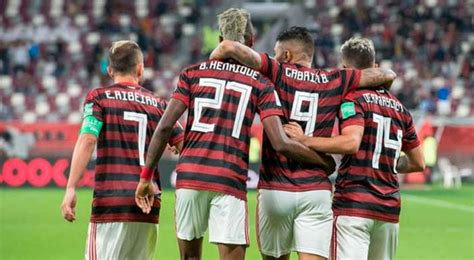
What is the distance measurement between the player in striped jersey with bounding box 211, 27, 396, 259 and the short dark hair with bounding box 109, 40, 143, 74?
2.73 feet

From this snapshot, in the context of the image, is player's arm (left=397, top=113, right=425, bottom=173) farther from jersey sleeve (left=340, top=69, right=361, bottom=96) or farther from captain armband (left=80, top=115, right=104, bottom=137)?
captain armband (left=80, top=115, right=104, bottom=137)

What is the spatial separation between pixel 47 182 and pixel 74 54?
8.52 meters

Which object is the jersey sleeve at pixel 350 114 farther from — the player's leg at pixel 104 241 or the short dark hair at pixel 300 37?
the player's leg at pixel 104 241

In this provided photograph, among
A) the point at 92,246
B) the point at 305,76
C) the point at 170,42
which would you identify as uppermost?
the point at 170,42

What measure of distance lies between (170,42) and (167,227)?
14.4 metres

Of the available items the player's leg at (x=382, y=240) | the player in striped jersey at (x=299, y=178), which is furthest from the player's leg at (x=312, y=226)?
the player's leg at (x=382, y=240)

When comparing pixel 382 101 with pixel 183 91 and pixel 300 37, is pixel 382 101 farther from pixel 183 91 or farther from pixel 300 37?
pixel 183 91

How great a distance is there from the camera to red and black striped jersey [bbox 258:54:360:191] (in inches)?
245

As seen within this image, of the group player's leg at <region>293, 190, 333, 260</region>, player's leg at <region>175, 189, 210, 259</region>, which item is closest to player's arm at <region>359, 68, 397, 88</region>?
player's leg at <region>293, 190, 333, 260</region>

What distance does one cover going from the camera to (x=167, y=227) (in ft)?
47.3

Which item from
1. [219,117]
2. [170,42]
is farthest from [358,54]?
[170,42]

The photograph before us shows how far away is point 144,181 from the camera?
609 centimetres

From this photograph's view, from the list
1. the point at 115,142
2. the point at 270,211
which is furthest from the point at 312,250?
the point at 115,142

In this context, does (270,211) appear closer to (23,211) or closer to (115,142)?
(115,142)
